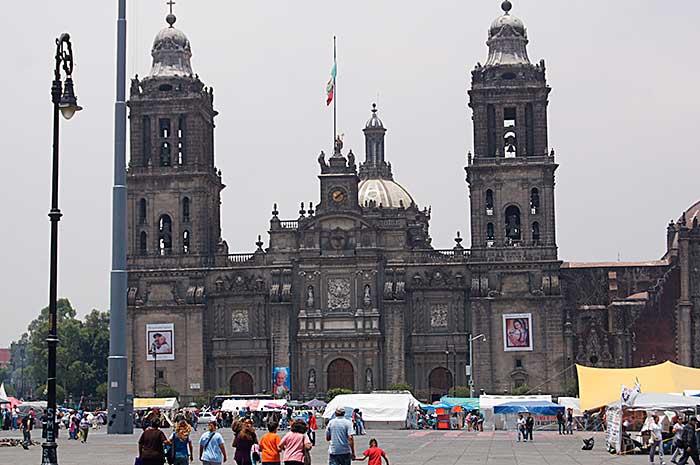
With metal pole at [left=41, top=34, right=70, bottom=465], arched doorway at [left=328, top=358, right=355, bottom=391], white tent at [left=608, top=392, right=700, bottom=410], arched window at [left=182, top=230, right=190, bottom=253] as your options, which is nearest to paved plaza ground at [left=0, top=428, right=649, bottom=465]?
white tent at [left=608, top=392, right=700, bottom=410]

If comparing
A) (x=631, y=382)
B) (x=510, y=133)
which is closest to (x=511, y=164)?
(x=510, y=133)

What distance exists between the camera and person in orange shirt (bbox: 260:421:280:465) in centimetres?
2558

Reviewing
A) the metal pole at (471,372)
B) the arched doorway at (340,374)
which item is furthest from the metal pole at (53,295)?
the arched doorway at (340,374)

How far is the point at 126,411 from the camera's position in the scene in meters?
53.6

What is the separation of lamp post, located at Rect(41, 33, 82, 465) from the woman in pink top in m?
5.01

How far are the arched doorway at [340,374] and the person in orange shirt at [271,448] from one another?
75052 mm

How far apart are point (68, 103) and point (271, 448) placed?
26.2 feet

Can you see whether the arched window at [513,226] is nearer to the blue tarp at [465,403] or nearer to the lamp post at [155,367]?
the blue tarp at [465,403]

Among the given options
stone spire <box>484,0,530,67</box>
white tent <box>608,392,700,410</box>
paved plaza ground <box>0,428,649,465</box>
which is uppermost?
stone spire <box>484,0,530,67</box>

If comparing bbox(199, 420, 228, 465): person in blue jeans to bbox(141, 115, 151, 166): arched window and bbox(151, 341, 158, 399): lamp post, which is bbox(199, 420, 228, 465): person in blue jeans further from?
bbox(141, 115, 151, 166): arched window

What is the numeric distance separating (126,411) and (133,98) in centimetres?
5422

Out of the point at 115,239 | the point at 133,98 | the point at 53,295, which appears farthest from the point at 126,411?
the point at 133,98

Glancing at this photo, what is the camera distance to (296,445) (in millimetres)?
24719

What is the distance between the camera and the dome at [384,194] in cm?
12250
